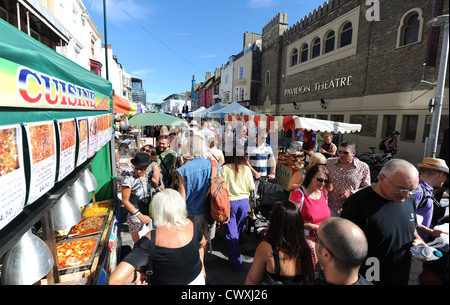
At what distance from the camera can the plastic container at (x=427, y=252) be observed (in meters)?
1.87

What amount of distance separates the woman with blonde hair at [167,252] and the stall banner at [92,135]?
112 centimetres

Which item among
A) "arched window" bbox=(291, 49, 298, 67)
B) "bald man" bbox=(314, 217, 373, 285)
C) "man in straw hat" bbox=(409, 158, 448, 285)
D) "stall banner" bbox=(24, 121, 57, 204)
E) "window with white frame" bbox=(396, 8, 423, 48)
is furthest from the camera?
"arched window" bbox=(291, 49, 298, 67)

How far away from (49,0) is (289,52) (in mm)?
19523

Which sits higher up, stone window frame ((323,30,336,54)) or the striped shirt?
stone window frame ((323,30,336,54))

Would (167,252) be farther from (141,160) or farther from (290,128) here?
(290,128)

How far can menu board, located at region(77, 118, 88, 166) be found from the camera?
209 cm

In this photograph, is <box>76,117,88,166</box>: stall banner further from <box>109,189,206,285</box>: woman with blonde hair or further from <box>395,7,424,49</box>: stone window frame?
<box>395,7,424,49</box>: stone window frame

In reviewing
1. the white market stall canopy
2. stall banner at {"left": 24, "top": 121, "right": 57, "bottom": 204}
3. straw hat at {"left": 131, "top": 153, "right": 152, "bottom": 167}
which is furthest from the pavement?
the white market stall canopy

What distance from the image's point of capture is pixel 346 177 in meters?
3.37

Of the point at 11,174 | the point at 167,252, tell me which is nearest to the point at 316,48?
the point at 167,252

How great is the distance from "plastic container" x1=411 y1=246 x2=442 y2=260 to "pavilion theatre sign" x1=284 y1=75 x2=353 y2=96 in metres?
15.7

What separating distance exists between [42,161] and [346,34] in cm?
1926

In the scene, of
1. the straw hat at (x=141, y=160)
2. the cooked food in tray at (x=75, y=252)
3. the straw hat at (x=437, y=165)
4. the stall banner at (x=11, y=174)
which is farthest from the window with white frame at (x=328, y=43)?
the stall banner at (x=11, y=174)
